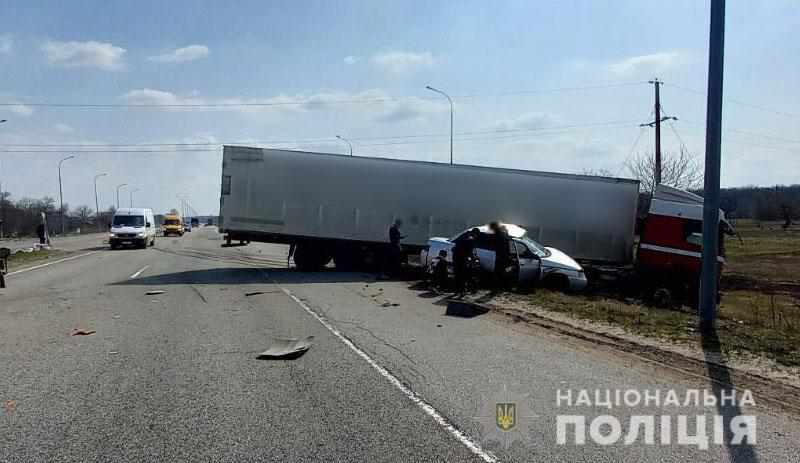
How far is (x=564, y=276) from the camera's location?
17812mm

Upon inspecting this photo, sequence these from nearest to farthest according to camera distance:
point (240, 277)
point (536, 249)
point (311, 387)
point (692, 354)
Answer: point (311, 387) → point (692, 354) → point (536, 249) → point (240, 277)

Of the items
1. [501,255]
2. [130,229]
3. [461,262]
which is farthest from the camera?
[130,229]

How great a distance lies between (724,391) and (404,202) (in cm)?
1694

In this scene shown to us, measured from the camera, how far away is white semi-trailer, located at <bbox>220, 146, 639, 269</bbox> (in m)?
23.2

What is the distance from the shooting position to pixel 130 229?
1618 inches

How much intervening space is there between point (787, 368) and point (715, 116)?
463 centimetres

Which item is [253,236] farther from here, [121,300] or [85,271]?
[121,300]

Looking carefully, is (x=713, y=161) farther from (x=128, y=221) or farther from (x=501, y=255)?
(x=128, y=221)

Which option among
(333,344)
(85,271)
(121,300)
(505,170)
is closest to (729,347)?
(333,344)

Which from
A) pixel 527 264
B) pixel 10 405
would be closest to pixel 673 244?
pixel 527 264

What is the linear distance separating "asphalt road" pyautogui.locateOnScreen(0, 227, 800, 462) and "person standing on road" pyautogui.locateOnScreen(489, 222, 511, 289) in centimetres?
311

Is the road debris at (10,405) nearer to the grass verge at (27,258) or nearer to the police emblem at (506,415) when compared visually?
the police emblem at (506,415)

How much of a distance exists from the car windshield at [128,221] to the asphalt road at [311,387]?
1140 inches

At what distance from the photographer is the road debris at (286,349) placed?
8.82 metres
